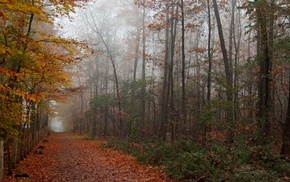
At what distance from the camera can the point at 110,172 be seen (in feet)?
31.1

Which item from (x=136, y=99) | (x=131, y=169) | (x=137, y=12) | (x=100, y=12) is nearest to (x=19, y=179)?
(x=131, y=169)

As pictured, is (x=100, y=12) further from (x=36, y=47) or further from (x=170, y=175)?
(x=170, y=175)

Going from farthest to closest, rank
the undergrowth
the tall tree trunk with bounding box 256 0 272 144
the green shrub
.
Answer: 1. the tall tree trunk with bounding box 256 0 272 144
2. the green shrub
3. the undergrowth

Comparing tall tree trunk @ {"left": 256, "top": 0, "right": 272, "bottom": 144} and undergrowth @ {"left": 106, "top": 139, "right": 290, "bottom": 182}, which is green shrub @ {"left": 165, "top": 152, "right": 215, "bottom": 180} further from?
tall tree trunk @ {"left": 256, "top": 0, "right": 272, "bottom": 144}

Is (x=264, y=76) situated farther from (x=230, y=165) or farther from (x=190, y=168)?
(x=190, y=168)

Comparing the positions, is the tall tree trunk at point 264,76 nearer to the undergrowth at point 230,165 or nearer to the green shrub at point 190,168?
the undergrowth at point 230,165

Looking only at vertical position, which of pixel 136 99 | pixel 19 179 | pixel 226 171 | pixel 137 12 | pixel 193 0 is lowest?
pixel 19 179

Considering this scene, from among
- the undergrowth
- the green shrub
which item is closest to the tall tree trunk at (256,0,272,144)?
the undergrowth

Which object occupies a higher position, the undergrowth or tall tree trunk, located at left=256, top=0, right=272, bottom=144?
tall tree trunk, located at left=256, top=0, right=272, bottom=144

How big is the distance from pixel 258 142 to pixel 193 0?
27.0 feet

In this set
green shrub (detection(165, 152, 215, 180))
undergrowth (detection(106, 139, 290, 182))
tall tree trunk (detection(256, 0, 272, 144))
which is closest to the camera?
undergrowth (detection(106, 139, 290, 182))

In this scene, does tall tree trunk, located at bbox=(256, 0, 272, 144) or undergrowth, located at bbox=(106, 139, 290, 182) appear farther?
tall tree trunk, located at bbox=(256, 0, 272, 144)

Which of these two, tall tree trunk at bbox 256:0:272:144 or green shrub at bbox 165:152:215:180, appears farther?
tall tree trunk at bbox 256:0:272:144

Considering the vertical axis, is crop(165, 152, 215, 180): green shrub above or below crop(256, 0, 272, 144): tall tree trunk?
below
